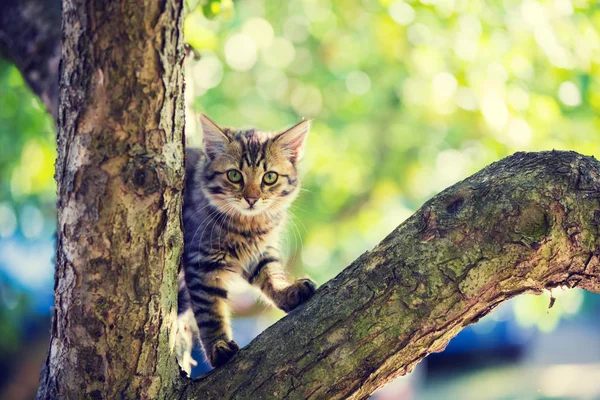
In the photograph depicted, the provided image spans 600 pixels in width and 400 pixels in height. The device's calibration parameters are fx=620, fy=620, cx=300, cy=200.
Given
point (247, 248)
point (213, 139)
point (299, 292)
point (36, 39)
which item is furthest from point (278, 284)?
point (36, 39)

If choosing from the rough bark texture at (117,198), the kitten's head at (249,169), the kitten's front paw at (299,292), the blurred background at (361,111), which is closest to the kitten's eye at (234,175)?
the kitten's head at (249,169)

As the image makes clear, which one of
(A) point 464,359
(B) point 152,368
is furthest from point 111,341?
(A) point 464,359

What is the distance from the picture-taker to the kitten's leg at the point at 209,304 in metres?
2.84

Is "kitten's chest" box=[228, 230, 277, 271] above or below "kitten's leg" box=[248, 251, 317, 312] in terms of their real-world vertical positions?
above

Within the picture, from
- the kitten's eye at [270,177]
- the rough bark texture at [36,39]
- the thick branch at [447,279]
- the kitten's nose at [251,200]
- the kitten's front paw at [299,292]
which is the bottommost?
the thick branch at [447,279]

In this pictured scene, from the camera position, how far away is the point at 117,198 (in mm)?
1963

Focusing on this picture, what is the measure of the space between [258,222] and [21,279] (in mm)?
4119

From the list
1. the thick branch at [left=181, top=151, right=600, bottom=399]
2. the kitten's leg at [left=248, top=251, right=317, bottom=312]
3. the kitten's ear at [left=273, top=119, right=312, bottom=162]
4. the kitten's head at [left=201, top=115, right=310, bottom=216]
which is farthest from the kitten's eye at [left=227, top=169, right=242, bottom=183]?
the thick branch at [left=181, top=151, right=600, bottom=399]

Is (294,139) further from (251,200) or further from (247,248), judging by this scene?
(247,248)

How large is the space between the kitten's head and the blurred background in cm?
41

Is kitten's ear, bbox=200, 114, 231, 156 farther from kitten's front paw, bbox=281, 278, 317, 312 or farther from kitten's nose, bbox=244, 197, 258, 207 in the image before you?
kitten's front paw, bbox=281, 278, 317, 312

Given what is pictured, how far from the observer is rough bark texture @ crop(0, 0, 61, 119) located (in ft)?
11.4

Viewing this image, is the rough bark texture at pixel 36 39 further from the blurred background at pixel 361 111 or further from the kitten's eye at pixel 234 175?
the kitten's eye at pixel 234 175

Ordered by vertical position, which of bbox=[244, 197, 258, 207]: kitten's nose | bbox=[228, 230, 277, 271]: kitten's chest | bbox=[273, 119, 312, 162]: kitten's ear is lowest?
bbox=[228, 230, 277, 271]: kitten's chest
